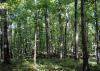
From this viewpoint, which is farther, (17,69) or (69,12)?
(69,12)

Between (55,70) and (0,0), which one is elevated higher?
(0,0)

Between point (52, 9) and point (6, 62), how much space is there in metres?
19.4

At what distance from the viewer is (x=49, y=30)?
152 feet

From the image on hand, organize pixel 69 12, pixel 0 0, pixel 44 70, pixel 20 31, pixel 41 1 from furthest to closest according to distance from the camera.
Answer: pixel 20 31 < pixel 69 12 < pixel 41 1 < pixel 0 0 < pixel 44 70

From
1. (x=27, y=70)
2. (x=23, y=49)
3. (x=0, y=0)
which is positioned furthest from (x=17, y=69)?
(x=23, y=49)

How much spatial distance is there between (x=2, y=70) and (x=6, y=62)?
2930 millimetres

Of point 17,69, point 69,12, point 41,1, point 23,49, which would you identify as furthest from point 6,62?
point 23,49

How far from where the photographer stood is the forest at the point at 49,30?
1908cm

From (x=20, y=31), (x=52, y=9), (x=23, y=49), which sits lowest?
(x=23, y=49)

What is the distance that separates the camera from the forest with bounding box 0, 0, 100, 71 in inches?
751

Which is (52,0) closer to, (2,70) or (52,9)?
(52,9)

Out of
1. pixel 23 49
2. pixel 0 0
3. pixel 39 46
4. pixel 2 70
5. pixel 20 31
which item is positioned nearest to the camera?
pixel 2 70

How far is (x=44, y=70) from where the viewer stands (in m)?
18.7

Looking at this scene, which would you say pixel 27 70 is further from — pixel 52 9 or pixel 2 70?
pixel 52 9
